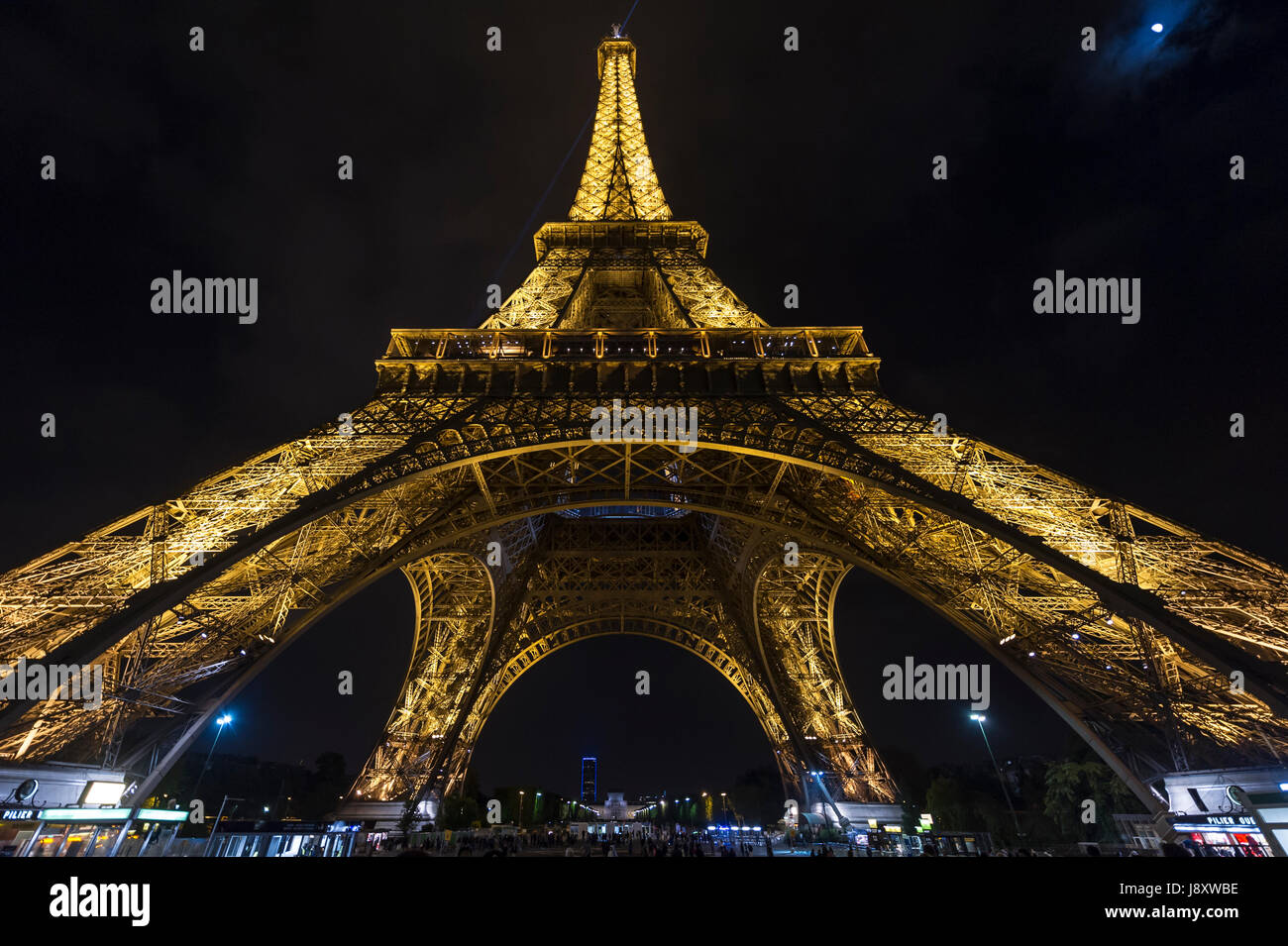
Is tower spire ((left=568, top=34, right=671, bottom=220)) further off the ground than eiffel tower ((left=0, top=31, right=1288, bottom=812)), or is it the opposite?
tower spire ((left=568, top=34, right=671, bottom=220))

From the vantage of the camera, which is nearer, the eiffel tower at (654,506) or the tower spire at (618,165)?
the eiffel tower at (654,506)

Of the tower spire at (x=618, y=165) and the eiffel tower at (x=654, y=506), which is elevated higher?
the tower spire at (x=618, y=165)

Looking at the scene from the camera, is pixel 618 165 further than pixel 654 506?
Yes

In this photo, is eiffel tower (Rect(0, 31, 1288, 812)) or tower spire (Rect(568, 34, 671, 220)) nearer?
eiffel tower (Rect(0, 31, 1288, 812))

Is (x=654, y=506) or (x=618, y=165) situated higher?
(x=618, y=165)
